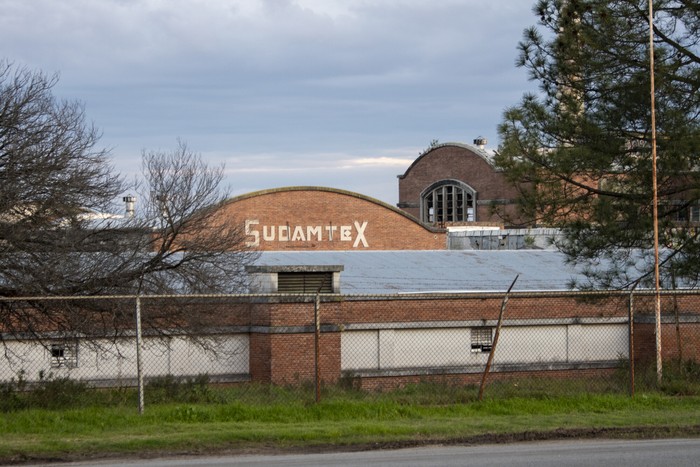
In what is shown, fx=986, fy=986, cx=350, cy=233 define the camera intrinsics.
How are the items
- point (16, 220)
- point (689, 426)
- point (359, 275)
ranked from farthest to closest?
point (359, 275) → point (16, 220) → point (689, 426)

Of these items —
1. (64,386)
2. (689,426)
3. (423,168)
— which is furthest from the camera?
(423,168)

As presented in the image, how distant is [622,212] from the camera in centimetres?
2042

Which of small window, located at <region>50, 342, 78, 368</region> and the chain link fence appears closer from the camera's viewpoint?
the chain link fence

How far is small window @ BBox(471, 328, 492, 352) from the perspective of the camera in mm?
28219

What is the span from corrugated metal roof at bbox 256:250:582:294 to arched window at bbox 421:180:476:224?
29245 millimetres

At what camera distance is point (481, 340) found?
2834cm

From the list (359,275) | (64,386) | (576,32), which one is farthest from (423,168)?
(64,386)

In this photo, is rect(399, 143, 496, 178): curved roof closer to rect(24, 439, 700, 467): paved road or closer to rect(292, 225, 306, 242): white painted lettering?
rect(292, 225, 306, 242): white painted lettering

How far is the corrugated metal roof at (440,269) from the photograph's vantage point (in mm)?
31484

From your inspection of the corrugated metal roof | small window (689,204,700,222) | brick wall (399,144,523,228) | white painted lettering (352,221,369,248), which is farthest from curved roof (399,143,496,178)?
small window (689,204,700,222)

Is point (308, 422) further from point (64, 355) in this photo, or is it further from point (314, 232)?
point (314, 232)

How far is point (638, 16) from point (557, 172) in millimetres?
3580

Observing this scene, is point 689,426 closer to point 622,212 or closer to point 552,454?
point 552,454

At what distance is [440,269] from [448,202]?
3596 centimetres
